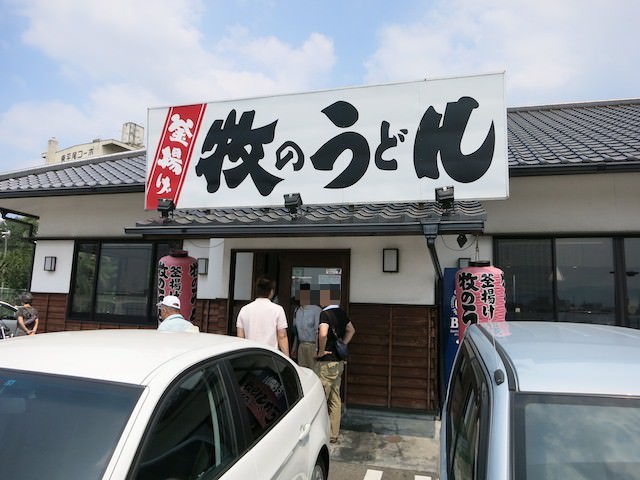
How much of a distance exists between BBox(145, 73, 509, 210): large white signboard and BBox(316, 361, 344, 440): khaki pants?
211 cm

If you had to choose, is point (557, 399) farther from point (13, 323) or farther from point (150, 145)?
point (13, 323)

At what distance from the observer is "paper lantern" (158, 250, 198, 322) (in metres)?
6.23

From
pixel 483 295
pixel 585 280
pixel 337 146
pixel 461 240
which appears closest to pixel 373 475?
pixel 483 295

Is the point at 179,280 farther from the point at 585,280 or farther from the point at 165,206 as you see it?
the point at 585,280

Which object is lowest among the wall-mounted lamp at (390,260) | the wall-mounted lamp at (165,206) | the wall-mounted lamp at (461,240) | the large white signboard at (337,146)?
the wall-mounted lamp at (390,260)

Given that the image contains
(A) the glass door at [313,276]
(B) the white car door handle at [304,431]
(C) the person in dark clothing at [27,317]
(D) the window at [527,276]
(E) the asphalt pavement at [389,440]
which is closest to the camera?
(B) the white car door handle at [304,431]

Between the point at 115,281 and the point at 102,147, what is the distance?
2014 inches

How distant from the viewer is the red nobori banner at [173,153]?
6.13 metres

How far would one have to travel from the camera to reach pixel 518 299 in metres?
6.18

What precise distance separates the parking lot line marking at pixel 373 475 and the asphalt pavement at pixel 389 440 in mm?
192

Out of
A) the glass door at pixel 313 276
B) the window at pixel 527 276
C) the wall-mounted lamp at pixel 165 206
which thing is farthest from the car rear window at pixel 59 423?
the window at pixel 527 276

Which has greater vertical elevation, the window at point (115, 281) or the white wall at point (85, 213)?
the white wall at point (85, 213)

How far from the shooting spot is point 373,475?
15.0 feet

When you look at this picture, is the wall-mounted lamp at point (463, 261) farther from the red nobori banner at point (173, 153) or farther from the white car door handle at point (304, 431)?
the red nobori banner at point (173, 153)
